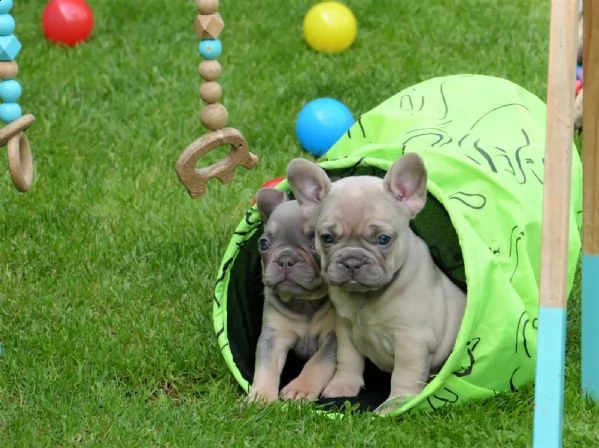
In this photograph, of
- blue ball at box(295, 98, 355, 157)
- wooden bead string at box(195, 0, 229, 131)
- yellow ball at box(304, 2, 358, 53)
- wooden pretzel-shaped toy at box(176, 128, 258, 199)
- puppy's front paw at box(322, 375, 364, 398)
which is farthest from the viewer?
yellow ball at box(304, 2, 358, 53)

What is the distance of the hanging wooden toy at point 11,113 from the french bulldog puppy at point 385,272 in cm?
74

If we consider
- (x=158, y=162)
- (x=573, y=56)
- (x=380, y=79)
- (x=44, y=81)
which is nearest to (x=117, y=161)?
(x=158, y=162)

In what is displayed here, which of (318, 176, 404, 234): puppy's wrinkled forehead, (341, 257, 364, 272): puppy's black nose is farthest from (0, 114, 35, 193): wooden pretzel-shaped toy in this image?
(341, 257, 364, 272): puppy's black nose

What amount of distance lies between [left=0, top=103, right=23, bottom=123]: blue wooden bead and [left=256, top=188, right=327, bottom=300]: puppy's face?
0.72 meters

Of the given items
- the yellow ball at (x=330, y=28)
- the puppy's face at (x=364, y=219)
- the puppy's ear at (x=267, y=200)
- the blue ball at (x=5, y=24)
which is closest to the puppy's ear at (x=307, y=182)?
Result: the puppy's face at (x=364, y=219)

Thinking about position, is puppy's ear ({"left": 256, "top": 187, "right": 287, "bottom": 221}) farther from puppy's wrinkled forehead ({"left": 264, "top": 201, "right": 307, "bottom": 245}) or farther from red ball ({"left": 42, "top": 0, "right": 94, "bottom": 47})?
red ball ({"left": 42, "top": 0, "right": 94, "bottom": 47})

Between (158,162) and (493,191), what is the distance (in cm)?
204

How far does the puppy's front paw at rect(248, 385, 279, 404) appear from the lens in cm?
333

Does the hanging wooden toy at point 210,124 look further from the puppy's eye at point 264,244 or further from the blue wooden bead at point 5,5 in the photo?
the blue wooden bead at point 5,5

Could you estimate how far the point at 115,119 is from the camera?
18.3ft

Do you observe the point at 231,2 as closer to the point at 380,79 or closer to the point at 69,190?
the point at 380,79

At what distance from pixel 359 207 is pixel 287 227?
320 mm

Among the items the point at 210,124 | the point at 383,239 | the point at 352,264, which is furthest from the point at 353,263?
the point at 210,124

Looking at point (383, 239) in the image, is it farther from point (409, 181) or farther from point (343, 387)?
point (343, 387)
